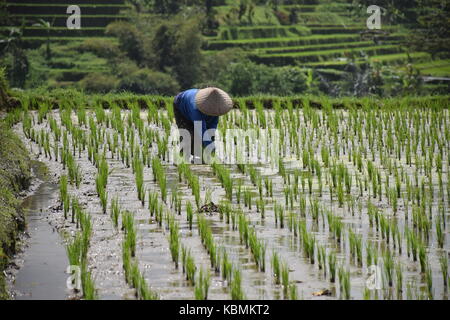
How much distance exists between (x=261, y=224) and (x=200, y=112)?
2.76 meters

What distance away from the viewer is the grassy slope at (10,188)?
510 centimetres

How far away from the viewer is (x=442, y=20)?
28.2 m

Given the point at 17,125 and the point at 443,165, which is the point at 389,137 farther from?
the point at 17,125

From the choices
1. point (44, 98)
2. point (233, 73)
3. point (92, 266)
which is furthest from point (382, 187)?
point (233, 73)

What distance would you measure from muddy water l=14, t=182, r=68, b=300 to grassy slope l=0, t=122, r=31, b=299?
0.12 m

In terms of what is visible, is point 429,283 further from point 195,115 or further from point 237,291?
point 195,115

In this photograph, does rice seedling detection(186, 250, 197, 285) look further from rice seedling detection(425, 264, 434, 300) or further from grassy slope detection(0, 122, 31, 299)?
rice seedling detection(425, 264, 434, 300)

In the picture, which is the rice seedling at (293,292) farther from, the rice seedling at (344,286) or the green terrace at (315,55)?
the green terrace at (315,55)

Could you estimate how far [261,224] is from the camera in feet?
20.1

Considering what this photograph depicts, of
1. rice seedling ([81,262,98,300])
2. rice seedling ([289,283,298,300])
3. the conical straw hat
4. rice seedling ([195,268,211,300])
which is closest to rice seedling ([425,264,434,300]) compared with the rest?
rice seedling ([289,283,298,300])

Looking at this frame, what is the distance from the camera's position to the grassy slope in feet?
16.7

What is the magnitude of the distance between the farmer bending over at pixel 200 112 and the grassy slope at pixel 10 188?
174cm

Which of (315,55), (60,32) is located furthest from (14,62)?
(315,55)

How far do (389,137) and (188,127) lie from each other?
2335 millimetres
